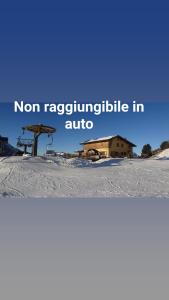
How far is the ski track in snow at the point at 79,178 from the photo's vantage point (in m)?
7.97

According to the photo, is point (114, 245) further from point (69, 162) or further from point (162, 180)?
point (69, 162)

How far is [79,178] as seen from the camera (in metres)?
9.51

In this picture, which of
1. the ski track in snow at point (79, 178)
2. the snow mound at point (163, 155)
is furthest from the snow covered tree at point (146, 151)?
the ski track in snow at point (79, 178)

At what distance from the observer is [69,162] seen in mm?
12727

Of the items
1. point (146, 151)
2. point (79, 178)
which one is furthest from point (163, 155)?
point (79, 178)

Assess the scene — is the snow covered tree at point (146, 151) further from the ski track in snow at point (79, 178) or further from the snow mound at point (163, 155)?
the ski track in snow at point (79, 178)

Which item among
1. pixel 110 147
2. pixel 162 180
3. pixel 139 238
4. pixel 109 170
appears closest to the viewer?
pixel 139 238

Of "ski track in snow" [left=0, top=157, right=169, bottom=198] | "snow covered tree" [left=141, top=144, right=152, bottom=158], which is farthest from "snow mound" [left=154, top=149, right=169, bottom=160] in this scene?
"ski track in snow" [left=0, top=157, right=169, bottom=198]

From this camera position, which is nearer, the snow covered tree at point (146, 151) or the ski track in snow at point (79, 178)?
the ski track in snow at point (79, 178)

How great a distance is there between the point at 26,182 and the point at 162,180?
3632 millimetres

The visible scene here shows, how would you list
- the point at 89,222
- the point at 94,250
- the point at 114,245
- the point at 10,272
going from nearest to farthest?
the point at 10,272
the point at 94,250
the point at 114,245
the point at 89,222

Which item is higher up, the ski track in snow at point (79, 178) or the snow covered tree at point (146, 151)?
the snow covered tree at point (146, 151)

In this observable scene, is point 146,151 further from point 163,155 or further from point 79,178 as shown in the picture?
point 79,178

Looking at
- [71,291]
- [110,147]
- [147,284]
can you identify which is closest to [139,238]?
[147,284]
